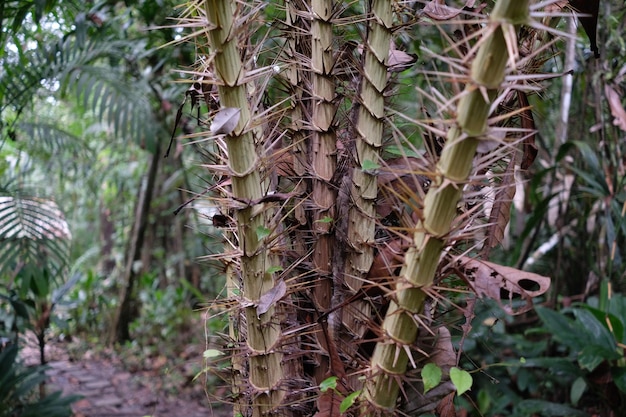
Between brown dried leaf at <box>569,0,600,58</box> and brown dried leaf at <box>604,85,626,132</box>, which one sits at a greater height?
brown dried leaf at <box>604,85,626,132</box>

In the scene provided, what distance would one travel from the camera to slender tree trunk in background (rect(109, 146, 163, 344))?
3654 millimetres

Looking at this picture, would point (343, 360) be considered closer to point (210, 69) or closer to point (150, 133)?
point (210, 69)

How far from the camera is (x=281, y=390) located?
0.73 m

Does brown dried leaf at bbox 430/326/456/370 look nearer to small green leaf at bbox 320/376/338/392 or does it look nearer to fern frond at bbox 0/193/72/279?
small green leaf at bbox 320/376/338/392

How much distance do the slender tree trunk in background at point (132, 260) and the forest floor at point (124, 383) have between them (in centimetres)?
18

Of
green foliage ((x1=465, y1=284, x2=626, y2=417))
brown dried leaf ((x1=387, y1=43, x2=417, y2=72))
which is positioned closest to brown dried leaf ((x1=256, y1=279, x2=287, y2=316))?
brown dried leaf ((x1=387, y1=43, x2=417, y2=72))

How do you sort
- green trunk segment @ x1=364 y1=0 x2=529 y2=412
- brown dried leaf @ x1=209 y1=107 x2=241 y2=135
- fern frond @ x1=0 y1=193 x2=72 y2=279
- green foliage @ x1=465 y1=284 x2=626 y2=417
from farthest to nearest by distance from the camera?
fern frond @ x1=0 y1=193 x2=72 y2=279 → green foliage @ x1=465 y1=284 x2=626 y2=417 → brown dried leaf @ x1=209 y1=107 x2=241 y2=135 → green trunk segment @ x1=364 y1=0 x2=529 y2=412

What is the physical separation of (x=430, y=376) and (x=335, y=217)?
0.79ft

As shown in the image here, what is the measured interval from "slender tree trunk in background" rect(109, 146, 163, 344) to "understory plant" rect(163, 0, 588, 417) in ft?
9.67

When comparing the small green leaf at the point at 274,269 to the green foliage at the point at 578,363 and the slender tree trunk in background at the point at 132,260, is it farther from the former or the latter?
the slender tree trunk in background at the point at 132,260

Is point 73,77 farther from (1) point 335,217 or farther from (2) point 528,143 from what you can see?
(2) point 528,143

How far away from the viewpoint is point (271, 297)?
69 cm

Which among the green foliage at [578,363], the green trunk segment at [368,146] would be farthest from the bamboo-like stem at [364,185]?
the green foliage at [578,363]

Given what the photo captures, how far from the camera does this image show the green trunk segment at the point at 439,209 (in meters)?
0.47
